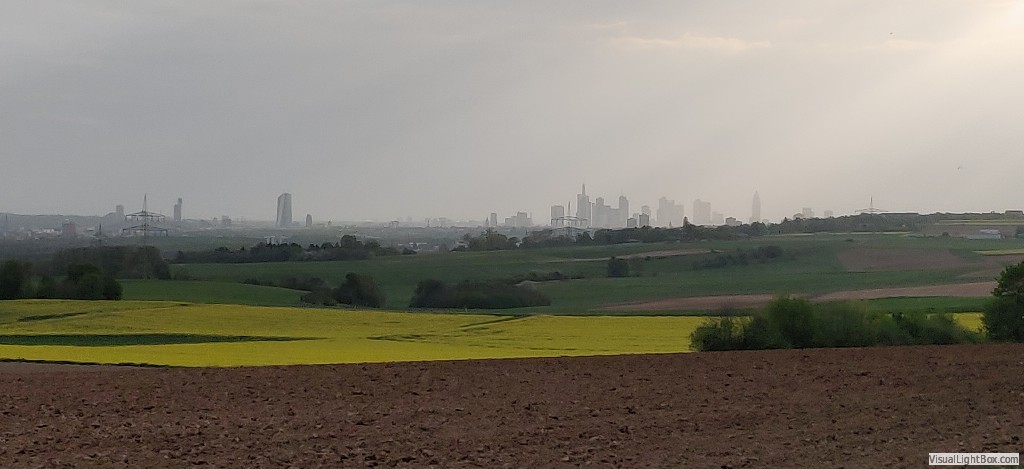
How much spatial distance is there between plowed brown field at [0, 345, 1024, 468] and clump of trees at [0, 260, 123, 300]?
106 ft

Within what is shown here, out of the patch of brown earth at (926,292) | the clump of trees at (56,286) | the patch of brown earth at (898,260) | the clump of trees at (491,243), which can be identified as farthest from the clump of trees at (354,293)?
the clump of trees at (491,243)

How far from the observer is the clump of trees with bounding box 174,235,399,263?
86.7 meters

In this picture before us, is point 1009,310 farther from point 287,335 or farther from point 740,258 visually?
point 740,258

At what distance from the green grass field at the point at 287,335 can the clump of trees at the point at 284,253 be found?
41.1 meters

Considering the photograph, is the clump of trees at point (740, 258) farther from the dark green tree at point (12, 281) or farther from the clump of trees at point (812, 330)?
the dark green tree at point (12, 281)

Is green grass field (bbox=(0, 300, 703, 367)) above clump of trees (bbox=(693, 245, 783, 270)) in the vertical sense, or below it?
below

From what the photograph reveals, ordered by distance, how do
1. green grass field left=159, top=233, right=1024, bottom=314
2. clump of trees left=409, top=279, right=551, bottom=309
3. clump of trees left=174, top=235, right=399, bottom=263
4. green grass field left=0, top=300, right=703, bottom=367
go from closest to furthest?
green grass field left=0, top=300, right=703, bottom=367, green grass field left=159, top=233, right=1024, bottom=314, clump of trees left=409, top=279, right=551, bottom=309, clump of trees left=174, top=235, right=399, bottom=263

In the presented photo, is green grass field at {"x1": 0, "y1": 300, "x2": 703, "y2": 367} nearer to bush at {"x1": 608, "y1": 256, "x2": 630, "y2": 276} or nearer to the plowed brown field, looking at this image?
the plowed brown field

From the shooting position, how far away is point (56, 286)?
53000 mm

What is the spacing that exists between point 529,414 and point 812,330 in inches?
602

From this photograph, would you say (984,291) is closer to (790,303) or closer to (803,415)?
(790,303)

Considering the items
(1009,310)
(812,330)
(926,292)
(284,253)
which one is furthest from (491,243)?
(1009,310)

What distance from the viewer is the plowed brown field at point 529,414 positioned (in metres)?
11.2

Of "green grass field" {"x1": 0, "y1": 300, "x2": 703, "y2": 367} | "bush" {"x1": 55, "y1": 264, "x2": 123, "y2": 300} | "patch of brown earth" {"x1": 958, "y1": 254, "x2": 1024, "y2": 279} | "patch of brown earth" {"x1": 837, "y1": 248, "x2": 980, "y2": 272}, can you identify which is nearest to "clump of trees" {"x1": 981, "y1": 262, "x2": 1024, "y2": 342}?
"green grass field" {"x1": 0, "y1": 300, "x2": 703, "y2": 367}
